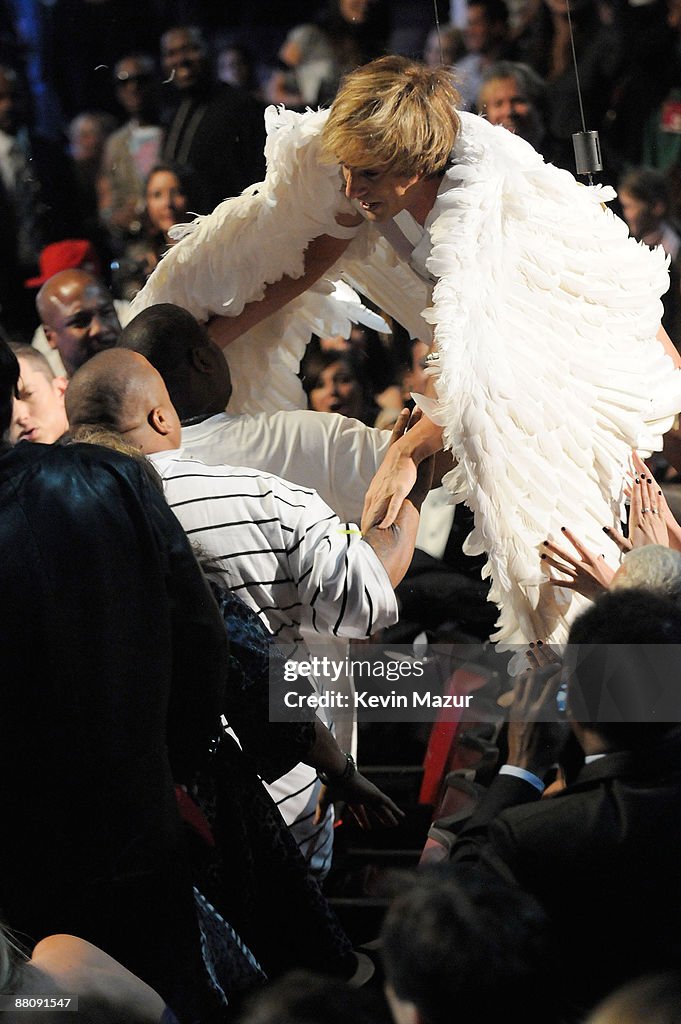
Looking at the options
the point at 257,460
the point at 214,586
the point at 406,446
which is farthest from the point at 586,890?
the point at 257,460

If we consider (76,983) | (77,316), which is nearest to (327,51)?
(77,316)

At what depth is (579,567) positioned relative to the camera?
1765 millimetres

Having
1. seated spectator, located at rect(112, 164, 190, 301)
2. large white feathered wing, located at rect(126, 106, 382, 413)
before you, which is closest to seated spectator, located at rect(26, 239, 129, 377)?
seated spectator, located at rect(112, 164, 190, 301)

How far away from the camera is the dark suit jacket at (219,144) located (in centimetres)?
216

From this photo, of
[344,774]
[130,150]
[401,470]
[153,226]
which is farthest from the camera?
[130,150]

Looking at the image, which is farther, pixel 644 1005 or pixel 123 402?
pixel 123 402

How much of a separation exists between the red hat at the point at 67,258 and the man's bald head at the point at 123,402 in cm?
88

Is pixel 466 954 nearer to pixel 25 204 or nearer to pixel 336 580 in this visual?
pixel 336 580

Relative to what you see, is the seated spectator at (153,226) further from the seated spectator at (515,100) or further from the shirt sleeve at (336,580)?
the shirt sleeve at (336,580)

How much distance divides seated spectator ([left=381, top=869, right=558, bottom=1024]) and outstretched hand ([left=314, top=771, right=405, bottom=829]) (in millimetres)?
554

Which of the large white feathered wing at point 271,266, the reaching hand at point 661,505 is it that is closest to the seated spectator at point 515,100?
the large white feathered wing at point 271,266

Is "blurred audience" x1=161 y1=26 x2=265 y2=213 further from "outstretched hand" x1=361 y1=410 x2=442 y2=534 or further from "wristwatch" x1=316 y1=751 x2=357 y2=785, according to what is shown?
"wristwatch" x1=316 y1=751 x2=357 y2=785

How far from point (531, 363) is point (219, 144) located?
79 centimetres

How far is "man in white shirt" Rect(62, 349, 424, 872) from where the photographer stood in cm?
167
